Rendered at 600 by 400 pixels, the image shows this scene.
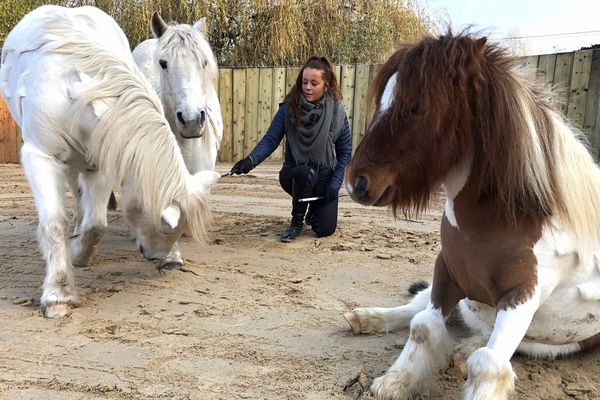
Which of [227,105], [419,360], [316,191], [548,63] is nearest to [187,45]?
[316,191]

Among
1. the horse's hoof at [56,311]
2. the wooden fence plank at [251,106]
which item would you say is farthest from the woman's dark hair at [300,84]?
the wooden fence plank at [251,106]

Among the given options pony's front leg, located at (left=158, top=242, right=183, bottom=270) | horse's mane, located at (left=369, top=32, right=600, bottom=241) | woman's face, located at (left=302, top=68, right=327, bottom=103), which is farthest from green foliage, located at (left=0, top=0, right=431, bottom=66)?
horse's mane, located at (left=369, top=32, right=600, bottom=241)

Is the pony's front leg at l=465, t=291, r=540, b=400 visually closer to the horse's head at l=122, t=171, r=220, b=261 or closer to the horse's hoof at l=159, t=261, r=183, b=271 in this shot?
the horse's head at l=122, t=171, r=220, b=261

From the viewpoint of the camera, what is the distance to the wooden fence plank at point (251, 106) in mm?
11094

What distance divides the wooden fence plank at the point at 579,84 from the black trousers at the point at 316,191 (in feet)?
19.3

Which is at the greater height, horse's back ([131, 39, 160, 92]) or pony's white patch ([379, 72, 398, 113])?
horse's back ([131, 39, 160, 92])

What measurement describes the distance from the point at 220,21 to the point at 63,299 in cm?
1124

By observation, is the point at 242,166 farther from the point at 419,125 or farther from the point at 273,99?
the point at 273,99

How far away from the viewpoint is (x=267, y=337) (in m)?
2.58

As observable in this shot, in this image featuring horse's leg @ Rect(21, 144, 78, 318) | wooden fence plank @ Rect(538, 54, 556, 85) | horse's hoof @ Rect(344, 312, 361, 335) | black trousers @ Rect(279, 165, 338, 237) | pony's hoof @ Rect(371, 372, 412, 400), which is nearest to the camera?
pony's hoof @ Rect(371, 372, 412, 400)

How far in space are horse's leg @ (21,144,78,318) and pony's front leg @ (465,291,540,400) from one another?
232 centimetres

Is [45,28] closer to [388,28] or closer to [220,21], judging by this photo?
[220,21]

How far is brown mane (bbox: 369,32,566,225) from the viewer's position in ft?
5.40

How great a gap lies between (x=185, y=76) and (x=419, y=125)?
101 inches
